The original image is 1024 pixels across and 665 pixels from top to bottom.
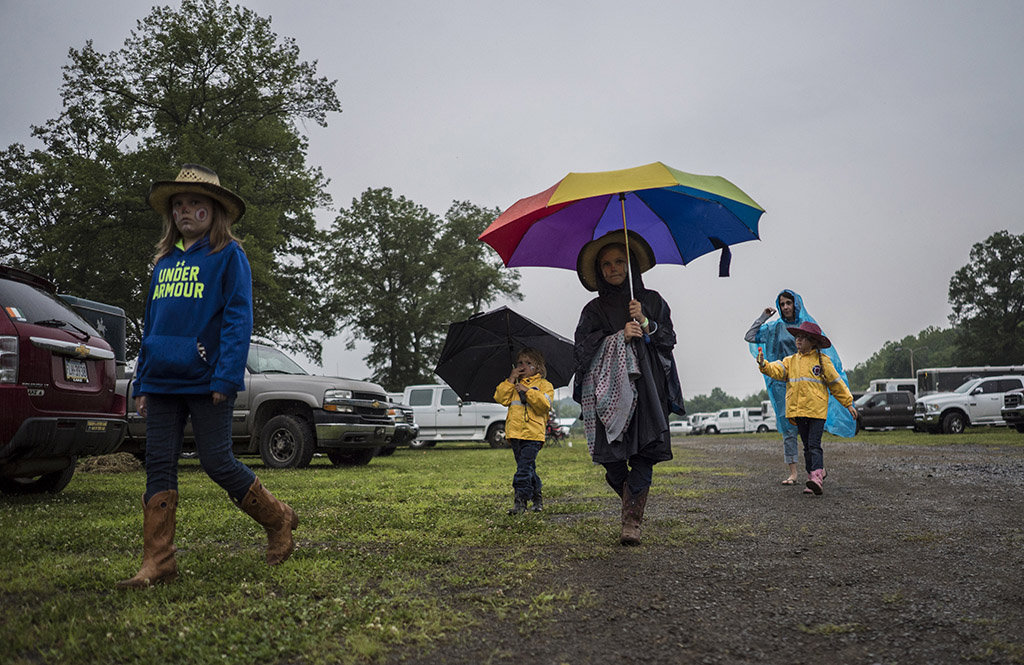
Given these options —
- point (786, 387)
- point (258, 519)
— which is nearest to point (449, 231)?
point (786, 387)

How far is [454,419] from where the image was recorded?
23.3 metres

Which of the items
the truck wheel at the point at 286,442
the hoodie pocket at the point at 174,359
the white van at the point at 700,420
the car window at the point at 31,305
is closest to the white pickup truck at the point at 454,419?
the truck wheel at the point at 286,442

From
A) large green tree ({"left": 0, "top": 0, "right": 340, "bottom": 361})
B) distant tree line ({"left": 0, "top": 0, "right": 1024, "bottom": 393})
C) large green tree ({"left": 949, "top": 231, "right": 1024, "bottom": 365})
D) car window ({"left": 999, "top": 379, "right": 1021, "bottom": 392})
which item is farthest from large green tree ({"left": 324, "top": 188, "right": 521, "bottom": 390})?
large green tree ({"left": 949, "top": 231, "right": 1024, "bottom": 365})

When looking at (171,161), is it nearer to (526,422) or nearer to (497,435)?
(497,435)

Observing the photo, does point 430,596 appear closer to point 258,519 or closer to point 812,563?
point 258,519

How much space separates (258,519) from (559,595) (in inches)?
66.3

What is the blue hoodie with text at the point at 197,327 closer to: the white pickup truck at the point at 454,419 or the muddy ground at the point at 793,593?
the muddy ground at the point at 793,593

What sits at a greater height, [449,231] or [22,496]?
[449,231]

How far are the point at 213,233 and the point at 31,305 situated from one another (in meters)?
3.52

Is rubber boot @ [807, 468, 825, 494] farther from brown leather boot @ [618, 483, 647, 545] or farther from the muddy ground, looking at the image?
brown leather boot @ [618, 483, 647, 545]

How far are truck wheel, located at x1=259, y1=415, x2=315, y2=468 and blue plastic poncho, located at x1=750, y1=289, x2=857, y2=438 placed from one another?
662cm

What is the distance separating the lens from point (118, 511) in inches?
250

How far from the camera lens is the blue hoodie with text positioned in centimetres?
377

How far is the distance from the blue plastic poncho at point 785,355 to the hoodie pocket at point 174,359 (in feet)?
20.9
